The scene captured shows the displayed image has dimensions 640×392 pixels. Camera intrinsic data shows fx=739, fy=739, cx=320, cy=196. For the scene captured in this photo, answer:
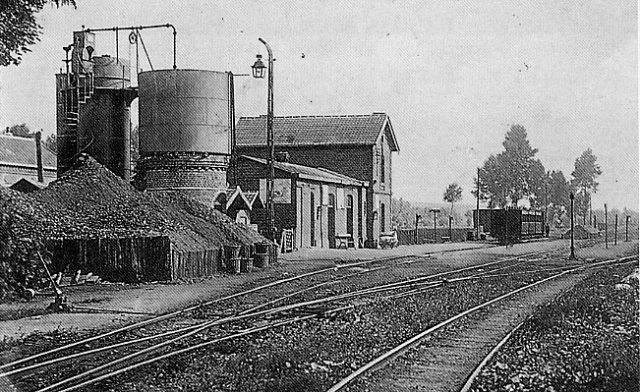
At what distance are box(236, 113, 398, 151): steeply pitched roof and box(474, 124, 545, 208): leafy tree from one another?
0.55 meters

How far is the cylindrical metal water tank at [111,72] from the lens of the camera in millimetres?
4293

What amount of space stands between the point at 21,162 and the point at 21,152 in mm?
193

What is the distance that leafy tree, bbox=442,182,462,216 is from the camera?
417cm

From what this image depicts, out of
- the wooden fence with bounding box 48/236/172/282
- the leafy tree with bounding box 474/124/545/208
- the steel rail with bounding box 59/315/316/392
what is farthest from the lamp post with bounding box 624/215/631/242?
the wooden fence with bounding box 48/236/172/282

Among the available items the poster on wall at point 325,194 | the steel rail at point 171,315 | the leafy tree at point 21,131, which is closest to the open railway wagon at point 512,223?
the steel rail at point 171,315

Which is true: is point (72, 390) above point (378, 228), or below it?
below

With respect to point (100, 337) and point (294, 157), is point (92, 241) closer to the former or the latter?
point (100, 337)

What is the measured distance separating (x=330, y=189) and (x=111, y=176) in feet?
4.32

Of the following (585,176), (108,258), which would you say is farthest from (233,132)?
(585,176)

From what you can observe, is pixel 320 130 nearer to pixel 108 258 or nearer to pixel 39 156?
pixel 108 258

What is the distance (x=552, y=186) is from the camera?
13.5 ft

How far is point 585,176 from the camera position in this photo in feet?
13.1

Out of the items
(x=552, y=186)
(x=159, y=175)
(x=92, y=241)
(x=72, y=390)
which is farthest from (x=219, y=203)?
(x=552, y=186)

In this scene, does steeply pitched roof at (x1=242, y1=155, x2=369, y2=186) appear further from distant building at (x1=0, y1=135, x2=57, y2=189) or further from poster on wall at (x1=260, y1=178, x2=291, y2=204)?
distant building at (x1=0, y1=135, x2=57, y2=189)
